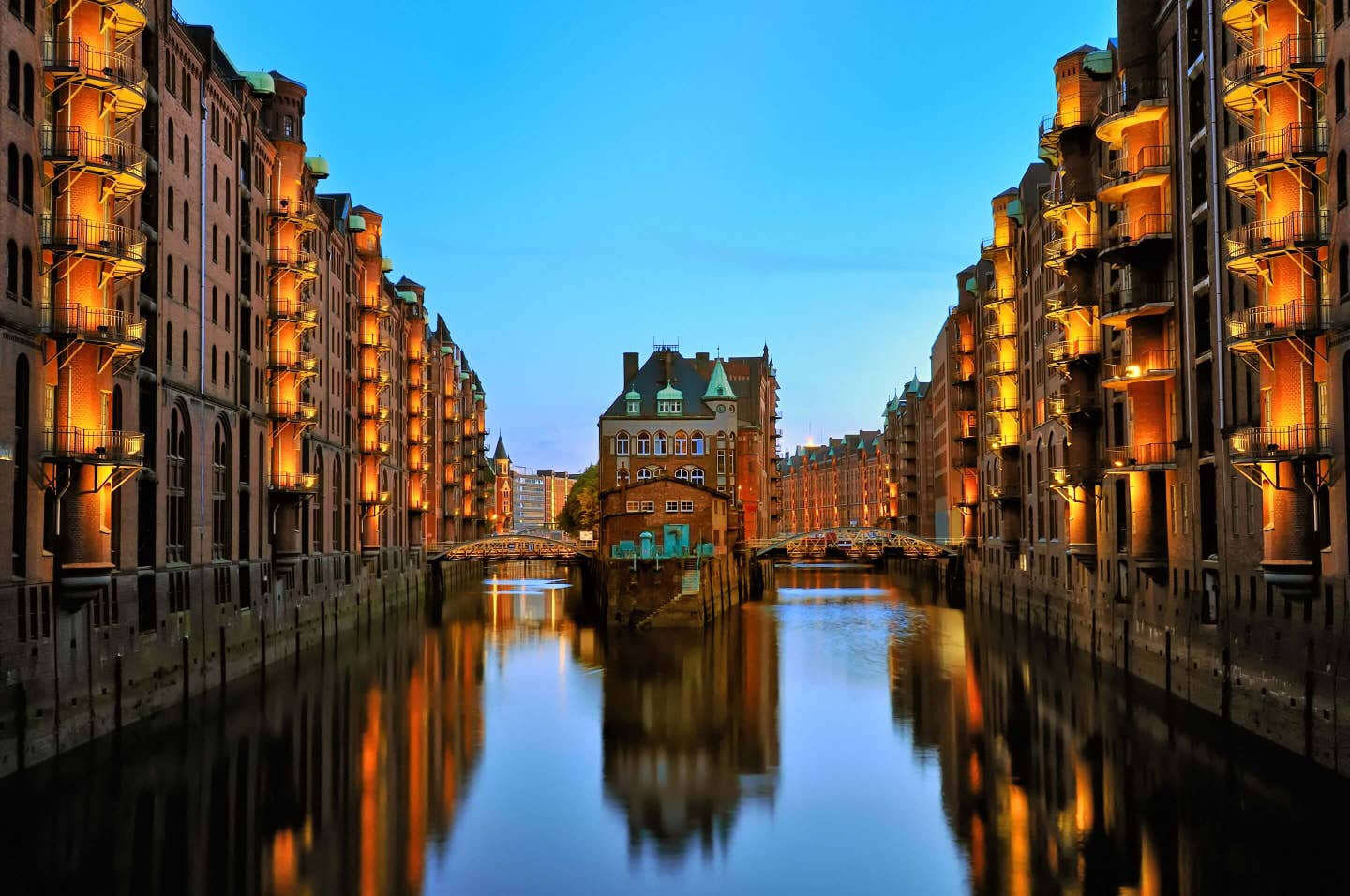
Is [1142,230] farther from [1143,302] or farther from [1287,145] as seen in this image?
[1287,145]

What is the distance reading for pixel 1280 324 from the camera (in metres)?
28.7

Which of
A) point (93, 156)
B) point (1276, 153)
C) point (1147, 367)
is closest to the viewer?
point (1276, 153)

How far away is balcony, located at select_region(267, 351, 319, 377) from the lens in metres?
52.8

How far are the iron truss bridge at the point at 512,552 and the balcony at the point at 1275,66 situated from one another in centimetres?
6890

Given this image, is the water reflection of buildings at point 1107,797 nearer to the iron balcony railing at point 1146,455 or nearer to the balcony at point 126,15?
the iron balcony railing at point 1146,455

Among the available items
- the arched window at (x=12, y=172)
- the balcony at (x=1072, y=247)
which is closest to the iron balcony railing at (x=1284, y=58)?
the balcony at (x=1072, y=247)

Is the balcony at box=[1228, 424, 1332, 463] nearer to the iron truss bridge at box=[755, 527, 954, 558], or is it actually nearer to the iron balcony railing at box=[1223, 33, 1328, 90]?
the iron balcony railing at box=[1223, 33, 1328, 90]

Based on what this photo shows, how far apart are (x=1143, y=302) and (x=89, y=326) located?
3036 centimetres

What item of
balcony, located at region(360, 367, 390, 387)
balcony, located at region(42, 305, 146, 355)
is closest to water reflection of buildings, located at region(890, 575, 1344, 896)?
balcony, located at region(42, 305, 146, 355)

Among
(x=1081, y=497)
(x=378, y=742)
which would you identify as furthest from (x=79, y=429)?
(x=1081, y=497)

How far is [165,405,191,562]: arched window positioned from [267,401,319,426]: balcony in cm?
1079

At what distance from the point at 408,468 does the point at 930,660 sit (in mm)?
47861

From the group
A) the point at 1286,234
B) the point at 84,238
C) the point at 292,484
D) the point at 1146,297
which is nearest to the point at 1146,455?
the point at 1146,297

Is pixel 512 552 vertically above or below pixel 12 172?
below
